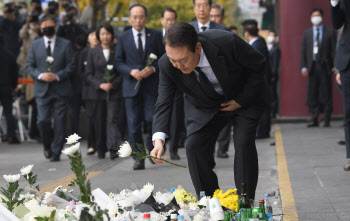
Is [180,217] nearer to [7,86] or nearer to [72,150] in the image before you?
[72,150]

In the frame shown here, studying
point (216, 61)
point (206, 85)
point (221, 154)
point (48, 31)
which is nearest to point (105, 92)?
point (48, 31)

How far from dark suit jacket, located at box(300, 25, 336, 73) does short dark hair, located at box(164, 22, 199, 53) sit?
1147cm

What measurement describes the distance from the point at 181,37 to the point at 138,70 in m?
5.77

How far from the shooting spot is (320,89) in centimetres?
1700

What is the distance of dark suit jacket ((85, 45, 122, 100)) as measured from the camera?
41.5 feet

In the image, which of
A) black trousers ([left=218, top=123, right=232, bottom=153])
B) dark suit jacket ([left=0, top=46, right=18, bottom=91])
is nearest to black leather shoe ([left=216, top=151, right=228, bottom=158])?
black trousers ([left=218, top=123, right=232, bottom=153])

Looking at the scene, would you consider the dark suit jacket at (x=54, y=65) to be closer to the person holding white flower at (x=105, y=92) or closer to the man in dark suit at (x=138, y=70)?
the person holding white flower at (x=105, y=92)

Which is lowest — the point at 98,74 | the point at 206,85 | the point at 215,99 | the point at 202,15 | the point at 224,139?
the point at 224,139

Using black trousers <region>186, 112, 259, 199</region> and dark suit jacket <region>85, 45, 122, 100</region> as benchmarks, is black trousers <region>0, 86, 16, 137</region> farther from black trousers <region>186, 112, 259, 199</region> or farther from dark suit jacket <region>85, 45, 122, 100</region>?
black trousers <region>186, 112, 259, 199</region>

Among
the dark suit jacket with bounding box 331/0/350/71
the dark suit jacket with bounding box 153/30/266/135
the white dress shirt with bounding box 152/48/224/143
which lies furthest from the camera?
the dark suit jacket with bounding box 331/0/350/71

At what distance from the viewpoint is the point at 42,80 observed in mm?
12211

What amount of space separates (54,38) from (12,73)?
12.6ft

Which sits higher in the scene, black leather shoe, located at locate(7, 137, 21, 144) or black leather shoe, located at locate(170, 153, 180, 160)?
black leather shoe, located at locate(170, 153, 180, 160)

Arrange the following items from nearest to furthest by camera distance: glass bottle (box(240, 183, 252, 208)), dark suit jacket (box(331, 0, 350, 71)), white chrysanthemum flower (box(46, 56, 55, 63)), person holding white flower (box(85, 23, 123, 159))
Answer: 1. glass bottle (box(240, 183, 252, 208))
2. dark suit jacket (box(331, 0, 350, 71))
3. white chrysanthemum flower (box(46, 56, 55, 63))
4. person holding white flower (box(85, 23, 123, 159))
